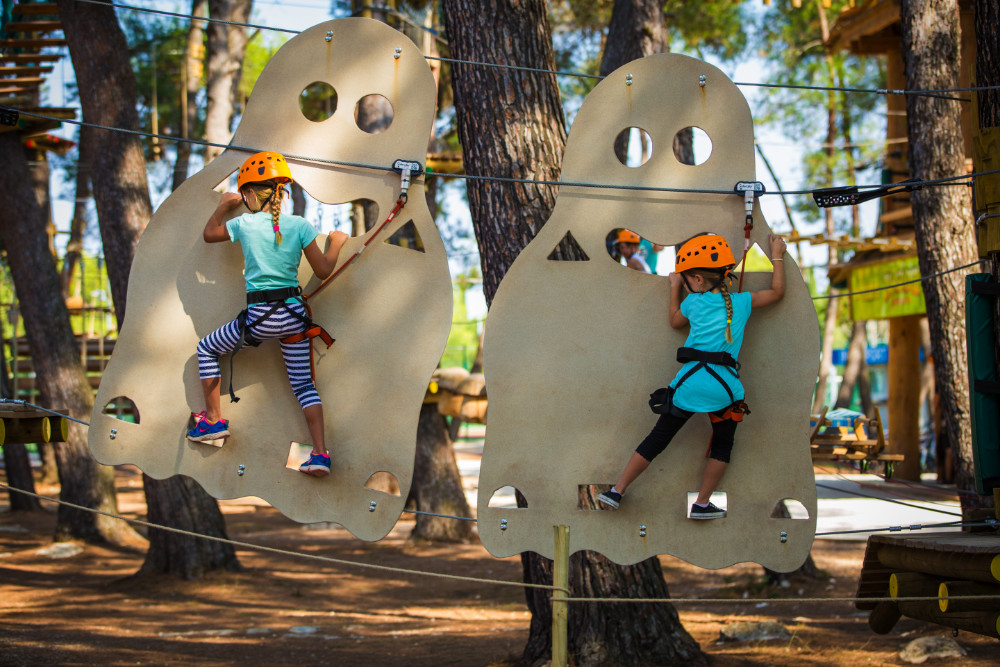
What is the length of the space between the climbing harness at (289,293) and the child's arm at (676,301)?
52.5 inches

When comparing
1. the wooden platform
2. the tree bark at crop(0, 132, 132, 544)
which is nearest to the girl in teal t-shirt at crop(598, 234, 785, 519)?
the wooden platform

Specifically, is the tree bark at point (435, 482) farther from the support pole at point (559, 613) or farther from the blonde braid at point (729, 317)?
the blonde braid at point (729, 317)

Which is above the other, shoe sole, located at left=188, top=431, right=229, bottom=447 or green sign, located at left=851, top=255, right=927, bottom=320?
green sign, located at left=851, top=255, right=927, bottom=320

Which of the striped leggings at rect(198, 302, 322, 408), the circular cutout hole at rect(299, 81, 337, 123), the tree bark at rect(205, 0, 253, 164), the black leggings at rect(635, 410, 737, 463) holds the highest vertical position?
the circular cutout hole at rect(299, 81, 337, 123)

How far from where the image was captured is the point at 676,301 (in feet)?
14.7

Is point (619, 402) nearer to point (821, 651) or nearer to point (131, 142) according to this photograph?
point (821, 651)

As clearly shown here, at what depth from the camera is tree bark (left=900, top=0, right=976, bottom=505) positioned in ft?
25.3

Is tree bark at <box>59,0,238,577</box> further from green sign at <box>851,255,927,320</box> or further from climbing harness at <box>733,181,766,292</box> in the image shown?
green sign at <box>851,255,927,320</box>

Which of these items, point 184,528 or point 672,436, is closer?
point 672,436

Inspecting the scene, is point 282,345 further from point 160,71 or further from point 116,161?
point 160,71

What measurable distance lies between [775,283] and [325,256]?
2.15 metres

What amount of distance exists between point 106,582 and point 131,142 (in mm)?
4933

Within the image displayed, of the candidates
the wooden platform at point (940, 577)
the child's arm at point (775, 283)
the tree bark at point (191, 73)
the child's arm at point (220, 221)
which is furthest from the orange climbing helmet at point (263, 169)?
the tree bark at point (191, 73)

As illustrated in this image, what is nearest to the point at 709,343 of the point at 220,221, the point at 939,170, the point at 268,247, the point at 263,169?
the point at 268,247
